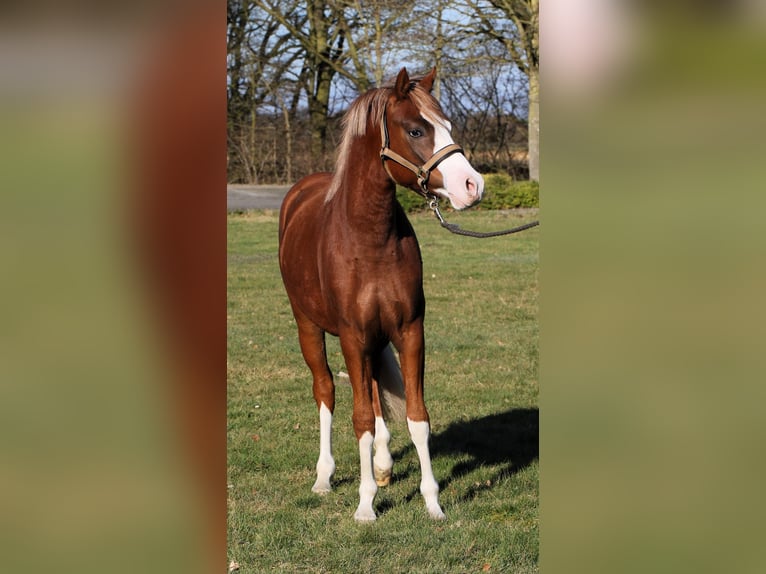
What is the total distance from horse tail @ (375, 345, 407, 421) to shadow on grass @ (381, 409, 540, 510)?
394 millimetres

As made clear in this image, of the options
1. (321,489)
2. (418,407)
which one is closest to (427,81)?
(418,407)

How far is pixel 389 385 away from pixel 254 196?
1756cm

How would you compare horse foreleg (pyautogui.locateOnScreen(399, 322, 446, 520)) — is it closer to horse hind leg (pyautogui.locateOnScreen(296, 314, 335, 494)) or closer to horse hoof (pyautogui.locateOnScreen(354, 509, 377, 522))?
horse hoof (pyautogui.locateOnScreen(354, 509, 377, 522))

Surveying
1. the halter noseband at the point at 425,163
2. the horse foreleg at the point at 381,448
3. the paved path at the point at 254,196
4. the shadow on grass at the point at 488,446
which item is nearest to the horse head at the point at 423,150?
the halter noseband at the point at 425,163

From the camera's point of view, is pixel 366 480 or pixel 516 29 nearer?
pixel 366 480

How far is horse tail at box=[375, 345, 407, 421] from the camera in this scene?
4.70 metres

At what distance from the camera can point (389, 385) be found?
4730mm

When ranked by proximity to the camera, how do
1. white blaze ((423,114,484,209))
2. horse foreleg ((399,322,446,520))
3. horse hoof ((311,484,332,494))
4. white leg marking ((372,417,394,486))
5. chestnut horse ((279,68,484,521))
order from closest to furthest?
white blaze ((423,114,484,209)) → chestnut horse ((279,68,484,521)) → horse foreleg ((399,322,446,520)) → horse hoof ((311,484,332,494)) → white leg marking ((372,417,394,486))

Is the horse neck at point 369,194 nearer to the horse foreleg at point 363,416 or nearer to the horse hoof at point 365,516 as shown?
the horse foreleg at point 363,416

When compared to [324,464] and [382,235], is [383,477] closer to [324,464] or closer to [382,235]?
[324,464]

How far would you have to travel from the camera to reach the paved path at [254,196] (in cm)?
2078

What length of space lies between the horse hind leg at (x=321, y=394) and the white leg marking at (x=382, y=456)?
0.24 m

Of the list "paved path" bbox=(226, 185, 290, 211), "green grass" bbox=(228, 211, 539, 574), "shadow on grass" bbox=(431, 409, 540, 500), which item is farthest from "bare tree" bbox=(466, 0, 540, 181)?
"shadow on grass" bbox=(431, 409, 540, 500)
